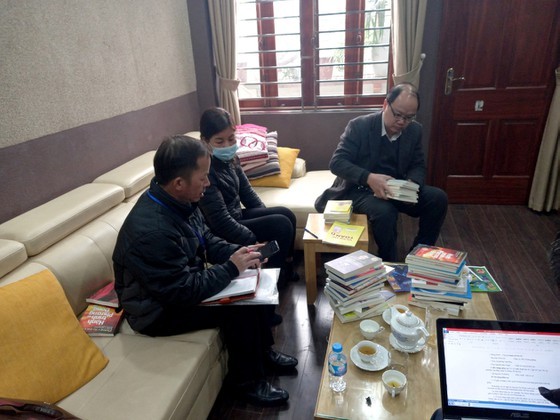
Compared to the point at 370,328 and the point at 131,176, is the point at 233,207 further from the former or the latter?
the point at 370,328

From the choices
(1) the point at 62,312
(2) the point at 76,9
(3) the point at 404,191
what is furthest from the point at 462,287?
(2) the point at 76,9

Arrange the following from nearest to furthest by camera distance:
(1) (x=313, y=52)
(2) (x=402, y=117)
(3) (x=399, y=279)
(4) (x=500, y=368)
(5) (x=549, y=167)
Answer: (4) (x=500, y=368), (3) (x=399, y=279), (2) (x=402, y=117), (5) (x=549, y=167), (1) (x=313, y=52)

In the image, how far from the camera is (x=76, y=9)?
2.14 meters

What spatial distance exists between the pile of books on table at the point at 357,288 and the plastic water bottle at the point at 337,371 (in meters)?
0.26

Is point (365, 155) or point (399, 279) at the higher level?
point (365, 155)

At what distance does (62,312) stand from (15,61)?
1.16 metres

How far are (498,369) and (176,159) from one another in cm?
119

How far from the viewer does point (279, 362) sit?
1859 mm

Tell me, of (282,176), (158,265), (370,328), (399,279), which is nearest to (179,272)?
(158,265)

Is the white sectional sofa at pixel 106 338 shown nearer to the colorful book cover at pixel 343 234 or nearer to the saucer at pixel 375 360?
the saucer at pixel 375 360

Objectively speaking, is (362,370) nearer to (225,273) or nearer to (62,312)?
(225,273)

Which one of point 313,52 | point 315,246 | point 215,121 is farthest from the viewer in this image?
point 313,52

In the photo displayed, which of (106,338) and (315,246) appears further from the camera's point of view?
(315,246)

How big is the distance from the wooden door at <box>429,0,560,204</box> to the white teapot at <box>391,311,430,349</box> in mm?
2374
